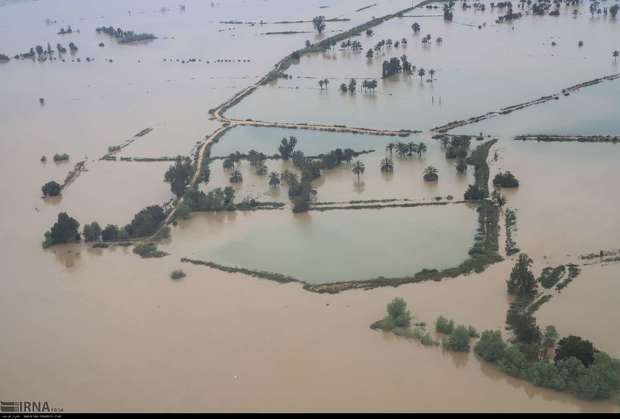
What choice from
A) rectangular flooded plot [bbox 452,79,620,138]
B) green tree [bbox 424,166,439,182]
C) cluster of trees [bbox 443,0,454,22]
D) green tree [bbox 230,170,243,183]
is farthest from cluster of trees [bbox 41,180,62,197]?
cluster of trees [bbox 443,0,454,22]

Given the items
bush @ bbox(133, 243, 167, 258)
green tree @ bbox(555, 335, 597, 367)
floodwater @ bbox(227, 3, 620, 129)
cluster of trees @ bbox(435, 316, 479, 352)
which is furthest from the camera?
floodwater @ bbox(227, 3, 620, 129)

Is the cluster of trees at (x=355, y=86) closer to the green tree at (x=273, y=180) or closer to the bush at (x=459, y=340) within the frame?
the green tree at (x=273, y=180)

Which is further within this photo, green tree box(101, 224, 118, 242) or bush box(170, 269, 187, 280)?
green tree box(101, 224, 118, 242)

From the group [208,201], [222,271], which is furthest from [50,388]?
[208,201]

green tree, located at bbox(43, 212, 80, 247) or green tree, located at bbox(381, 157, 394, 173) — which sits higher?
Result: green tree, located at bbox(381, 157, 394, 173)

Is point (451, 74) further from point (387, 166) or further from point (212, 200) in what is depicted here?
point (212, 200)

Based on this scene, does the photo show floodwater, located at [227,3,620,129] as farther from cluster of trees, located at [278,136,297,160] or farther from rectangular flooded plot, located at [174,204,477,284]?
rectangular flooded plot, located at [174,204,477,284]

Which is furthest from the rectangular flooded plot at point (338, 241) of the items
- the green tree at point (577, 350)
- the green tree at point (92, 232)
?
the green tree at point (577, 350)
